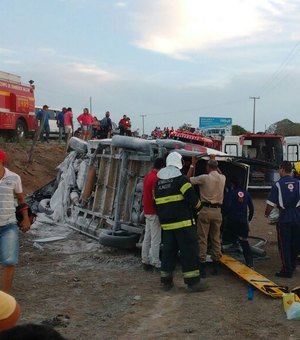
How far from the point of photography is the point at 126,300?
6105mm

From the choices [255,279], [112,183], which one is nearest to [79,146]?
[112,183]

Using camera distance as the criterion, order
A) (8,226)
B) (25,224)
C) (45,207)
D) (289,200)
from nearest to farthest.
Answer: (8,226)
(25,224)
(289,200)
(45,207)

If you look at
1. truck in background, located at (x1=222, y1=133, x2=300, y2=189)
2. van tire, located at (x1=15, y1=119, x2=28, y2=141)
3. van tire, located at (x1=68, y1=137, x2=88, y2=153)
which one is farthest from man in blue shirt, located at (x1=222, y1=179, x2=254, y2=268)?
van tire, located at (x1=15, y1=119, x2=28, y2=141)

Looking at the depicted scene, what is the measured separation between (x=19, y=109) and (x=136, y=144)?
42.8ft

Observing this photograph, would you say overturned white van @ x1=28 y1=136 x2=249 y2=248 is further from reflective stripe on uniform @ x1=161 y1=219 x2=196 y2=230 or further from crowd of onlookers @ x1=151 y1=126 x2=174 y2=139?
crowd of onlookers @ x1=151 y1=126 x2=174 y2=139

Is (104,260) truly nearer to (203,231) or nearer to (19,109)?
(203,231)

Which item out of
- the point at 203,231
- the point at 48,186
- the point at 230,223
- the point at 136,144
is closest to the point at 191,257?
the point at 203,231

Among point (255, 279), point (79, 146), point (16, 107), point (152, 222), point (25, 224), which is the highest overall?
point (16, 107)

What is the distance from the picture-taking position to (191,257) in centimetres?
645

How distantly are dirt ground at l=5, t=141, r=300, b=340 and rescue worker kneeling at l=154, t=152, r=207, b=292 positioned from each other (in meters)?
0.22

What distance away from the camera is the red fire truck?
63.0ft

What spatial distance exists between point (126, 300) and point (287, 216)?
2.66 meters

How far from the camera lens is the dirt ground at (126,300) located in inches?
201

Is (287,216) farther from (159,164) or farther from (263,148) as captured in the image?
(263,148)
